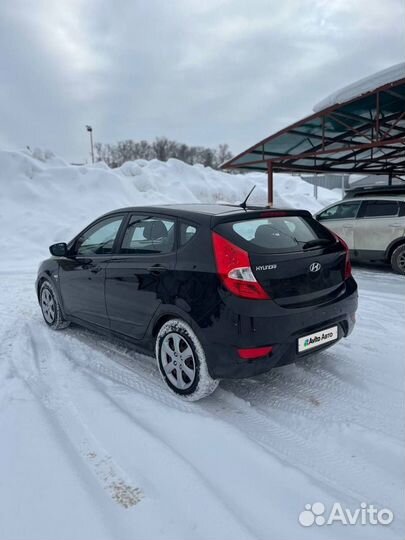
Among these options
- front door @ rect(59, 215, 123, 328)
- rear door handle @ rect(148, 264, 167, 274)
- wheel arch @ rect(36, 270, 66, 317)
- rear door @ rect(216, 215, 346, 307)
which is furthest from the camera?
wheel arch @ rect(36, 270, 66, 317)

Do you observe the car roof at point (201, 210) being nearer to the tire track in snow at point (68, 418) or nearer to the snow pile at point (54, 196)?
the tire track in snow at point (68, 418)

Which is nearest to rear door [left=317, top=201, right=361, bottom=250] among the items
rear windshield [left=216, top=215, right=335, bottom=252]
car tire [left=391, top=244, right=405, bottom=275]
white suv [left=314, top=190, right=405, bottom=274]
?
white suv [left=314, top=190, right=405, bottom=274]

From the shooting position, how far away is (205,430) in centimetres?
263

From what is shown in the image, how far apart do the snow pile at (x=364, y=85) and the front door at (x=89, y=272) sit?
20.6 ft

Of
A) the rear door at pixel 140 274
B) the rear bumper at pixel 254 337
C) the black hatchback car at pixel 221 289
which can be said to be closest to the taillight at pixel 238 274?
the black hatchback car at pixel 221 289

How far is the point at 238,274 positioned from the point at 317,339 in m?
0.86

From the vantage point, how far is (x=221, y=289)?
2.67 m

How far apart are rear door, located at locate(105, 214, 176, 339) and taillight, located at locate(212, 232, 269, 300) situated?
48 centimetres

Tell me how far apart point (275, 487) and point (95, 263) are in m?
2.63

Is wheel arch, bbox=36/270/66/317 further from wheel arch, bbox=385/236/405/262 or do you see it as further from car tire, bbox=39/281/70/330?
wheel arch, bbox=385/236/405/262

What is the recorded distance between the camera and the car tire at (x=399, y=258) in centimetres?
726

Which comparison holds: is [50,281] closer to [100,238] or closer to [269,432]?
[100,238]

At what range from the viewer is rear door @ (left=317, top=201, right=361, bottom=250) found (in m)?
7.96

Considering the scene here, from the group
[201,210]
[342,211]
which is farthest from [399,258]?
[201,210]
